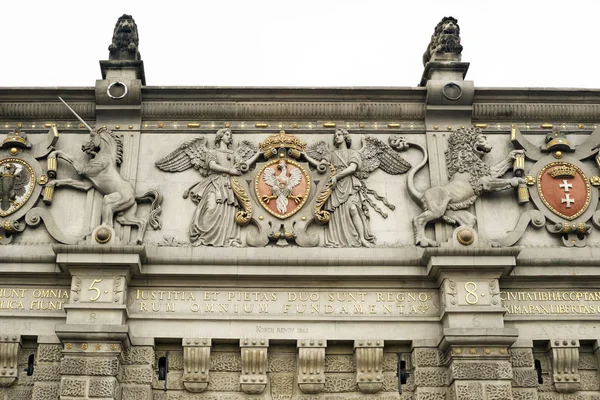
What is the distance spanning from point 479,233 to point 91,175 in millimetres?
8017

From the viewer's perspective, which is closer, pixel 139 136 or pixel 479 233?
pixel 479 233

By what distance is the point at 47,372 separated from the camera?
1509cm

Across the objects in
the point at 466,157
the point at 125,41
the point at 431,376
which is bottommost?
the point at 431,376

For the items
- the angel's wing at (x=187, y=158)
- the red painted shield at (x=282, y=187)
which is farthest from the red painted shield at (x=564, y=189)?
the angel's wing at (x=187, y=158)

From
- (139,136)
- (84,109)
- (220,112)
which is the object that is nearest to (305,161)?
(220,112)

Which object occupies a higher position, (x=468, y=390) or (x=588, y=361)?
(x=588, y=361)

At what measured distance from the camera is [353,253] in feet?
52.7

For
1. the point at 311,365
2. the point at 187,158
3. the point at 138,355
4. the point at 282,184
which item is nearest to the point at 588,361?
the point at 311,365

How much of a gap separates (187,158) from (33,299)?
167 inches

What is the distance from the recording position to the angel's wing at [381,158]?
17.3m

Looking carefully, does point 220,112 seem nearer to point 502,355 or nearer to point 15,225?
point 15,225

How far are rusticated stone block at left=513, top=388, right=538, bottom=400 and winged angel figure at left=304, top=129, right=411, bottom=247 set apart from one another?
391 cm

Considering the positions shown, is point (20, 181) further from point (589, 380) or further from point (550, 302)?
point (589, 380)

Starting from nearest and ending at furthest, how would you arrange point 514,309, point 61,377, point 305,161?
point 61,377 → point 514,309 → point 305,161
